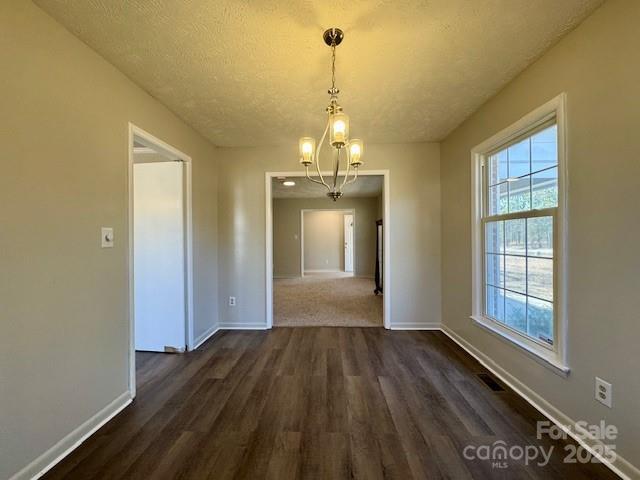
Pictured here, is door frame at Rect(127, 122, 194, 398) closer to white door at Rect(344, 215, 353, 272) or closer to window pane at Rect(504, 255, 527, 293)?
window pane at Rect(504, 255, 527, 293)

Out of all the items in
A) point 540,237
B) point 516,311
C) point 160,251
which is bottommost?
point 516,311

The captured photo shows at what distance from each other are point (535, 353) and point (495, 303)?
2.27 feet

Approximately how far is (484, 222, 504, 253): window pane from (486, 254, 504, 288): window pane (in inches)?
2.6

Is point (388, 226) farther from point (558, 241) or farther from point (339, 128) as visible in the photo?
point (339, 128)

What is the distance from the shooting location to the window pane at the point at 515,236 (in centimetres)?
215

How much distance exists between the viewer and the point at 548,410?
179 cm

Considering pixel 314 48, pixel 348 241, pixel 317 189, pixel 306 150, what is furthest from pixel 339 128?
pixel 348 241

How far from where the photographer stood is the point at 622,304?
1.35 meters

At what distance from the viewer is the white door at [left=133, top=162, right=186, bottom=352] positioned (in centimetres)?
279

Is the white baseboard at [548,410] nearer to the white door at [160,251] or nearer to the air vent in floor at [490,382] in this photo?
the air vent in floor at [490,382]

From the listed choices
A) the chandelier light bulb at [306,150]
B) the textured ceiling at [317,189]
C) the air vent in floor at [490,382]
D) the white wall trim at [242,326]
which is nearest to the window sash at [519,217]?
the air vent in floor at [490,382]

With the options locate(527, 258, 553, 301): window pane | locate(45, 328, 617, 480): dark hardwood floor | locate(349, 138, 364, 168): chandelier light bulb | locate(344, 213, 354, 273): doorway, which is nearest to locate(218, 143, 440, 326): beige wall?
locate(45, 328, 617, 480): dark hardwood floor

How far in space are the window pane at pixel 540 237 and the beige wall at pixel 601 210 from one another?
0.25 metres

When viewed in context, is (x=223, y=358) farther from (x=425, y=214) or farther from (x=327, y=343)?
(x=425, y=214)
